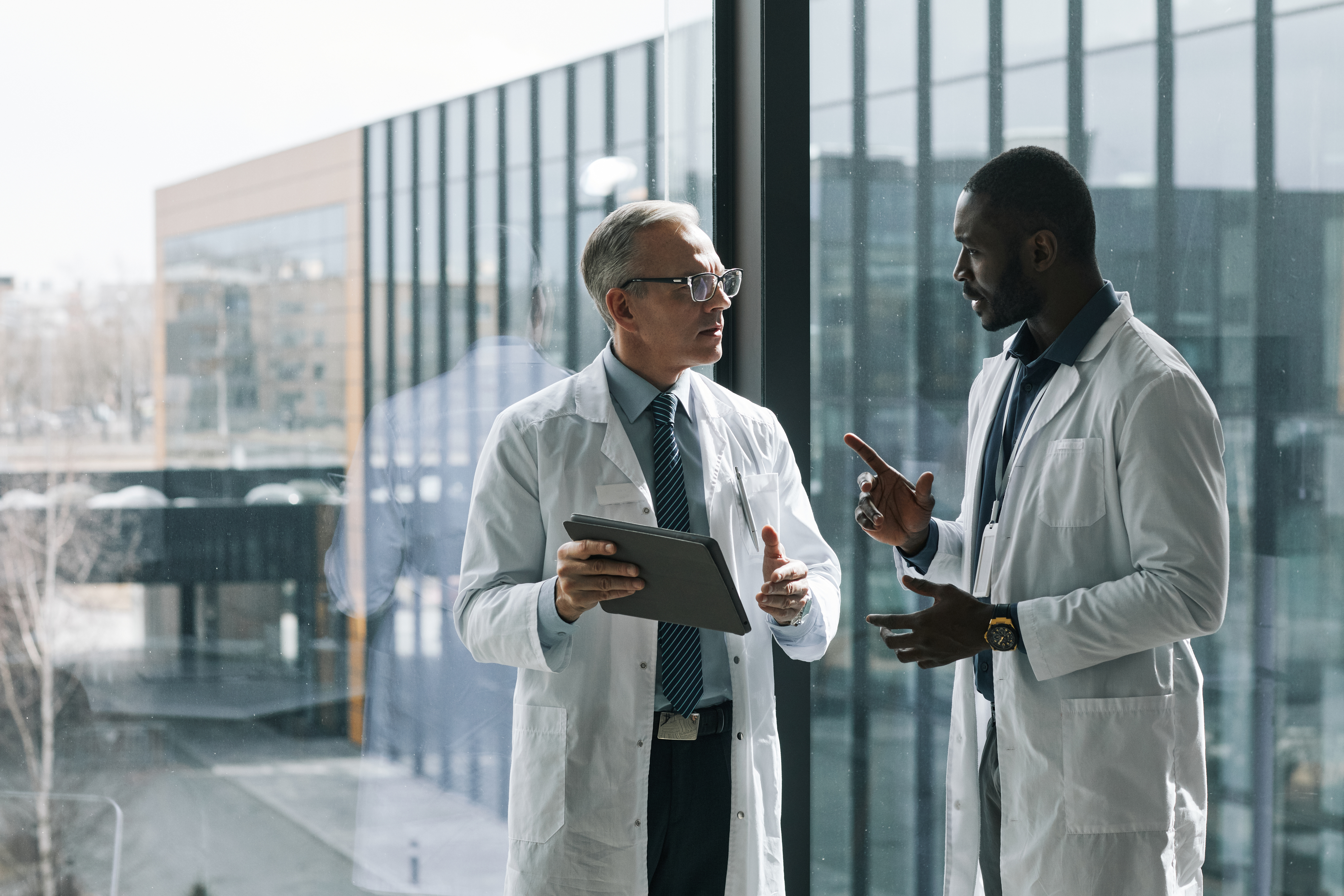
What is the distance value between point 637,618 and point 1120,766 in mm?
845

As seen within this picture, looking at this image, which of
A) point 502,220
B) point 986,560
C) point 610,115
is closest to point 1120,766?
point 986,560

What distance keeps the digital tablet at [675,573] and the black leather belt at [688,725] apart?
0.27 metres

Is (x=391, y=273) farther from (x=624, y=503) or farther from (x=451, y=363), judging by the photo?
(x=624, y=503)

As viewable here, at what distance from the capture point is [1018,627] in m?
1.62

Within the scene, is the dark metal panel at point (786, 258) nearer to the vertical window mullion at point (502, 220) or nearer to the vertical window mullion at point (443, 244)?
the vertical window mullion at point (502, 220)

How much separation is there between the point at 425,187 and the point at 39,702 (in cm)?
139

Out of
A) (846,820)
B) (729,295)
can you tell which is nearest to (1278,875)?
(846,820)

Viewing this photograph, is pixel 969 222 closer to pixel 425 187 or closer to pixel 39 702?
pixel 425 187

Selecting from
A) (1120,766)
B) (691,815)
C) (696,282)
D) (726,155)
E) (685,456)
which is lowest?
(691,815)

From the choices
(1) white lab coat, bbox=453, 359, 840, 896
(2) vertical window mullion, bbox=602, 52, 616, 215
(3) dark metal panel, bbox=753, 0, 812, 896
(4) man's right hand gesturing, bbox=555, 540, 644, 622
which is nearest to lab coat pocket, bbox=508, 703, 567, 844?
(1) white lab coat, bbox=453, 359, 840, 896

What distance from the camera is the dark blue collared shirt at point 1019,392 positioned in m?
1.71

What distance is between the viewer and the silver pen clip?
1.92 metres

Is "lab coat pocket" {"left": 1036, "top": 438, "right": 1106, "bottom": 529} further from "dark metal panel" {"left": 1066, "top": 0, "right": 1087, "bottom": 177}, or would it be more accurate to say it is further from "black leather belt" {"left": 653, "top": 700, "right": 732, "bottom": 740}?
"dark metal panel" {"left": 1066, "top": 0, "right": 1087, "bottom": 177}

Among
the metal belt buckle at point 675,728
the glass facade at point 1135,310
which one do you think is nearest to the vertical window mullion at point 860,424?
the glass facade at point 1135,310
